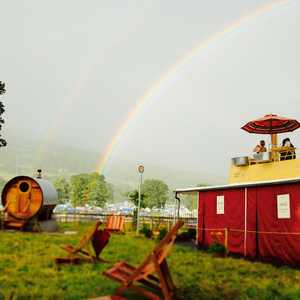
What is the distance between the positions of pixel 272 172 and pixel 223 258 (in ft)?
19.5

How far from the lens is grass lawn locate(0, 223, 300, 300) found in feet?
16.4

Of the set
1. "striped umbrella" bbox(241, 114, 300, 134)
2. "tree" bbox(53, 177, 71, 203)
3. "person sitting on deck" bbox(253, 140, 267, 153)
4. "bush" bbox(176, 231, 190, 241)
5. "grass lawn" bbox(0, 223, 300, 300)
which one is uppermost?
"tree" bbox(53, 177, 71, 203)

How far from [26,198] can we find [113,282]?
406 inches

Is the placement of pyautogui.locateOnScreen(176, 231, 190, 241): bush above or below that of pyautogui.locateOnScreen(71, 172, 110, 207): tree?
below

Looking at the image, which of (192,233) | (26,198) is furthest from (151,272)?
(26,198)

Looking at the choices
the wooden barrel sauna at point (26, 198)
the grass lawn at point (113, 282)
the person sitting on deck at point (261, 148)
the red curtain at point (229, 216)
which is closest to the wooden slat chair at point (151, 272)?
the grass lawn at point (113, 282)

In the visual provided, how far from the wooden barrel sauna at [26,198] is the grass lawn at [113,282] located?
5.52 metres

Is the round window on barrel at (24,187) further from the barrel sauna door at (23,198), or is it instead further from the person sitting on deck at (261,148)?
the person sitting on deck at (261,148)

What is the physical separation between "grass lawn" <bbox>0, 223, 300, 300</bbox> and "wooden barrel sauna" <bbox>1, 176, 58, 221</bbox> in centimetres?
552

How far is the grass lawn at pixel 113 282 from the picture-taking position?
196 inches

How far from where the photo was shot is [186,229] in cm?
1612

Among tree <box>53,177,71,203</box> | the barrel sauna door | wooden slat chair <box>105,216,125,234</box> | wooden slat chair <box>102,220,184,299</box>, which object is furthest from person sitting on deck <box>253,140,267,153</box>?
tree <box>53,177,71,203</box>

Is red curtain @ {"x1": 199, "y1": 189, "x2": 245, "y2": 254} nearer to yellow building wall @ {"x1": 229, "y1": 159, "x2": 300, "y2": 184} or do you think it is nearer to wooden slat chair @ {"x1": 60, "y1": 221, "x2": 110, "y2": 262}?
yellow building wall @ {"x1": 229, "y1": 159, "x2": 300, "y2": 184}

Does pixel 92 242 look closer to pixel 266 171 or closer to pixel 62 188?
pixel 266 171
